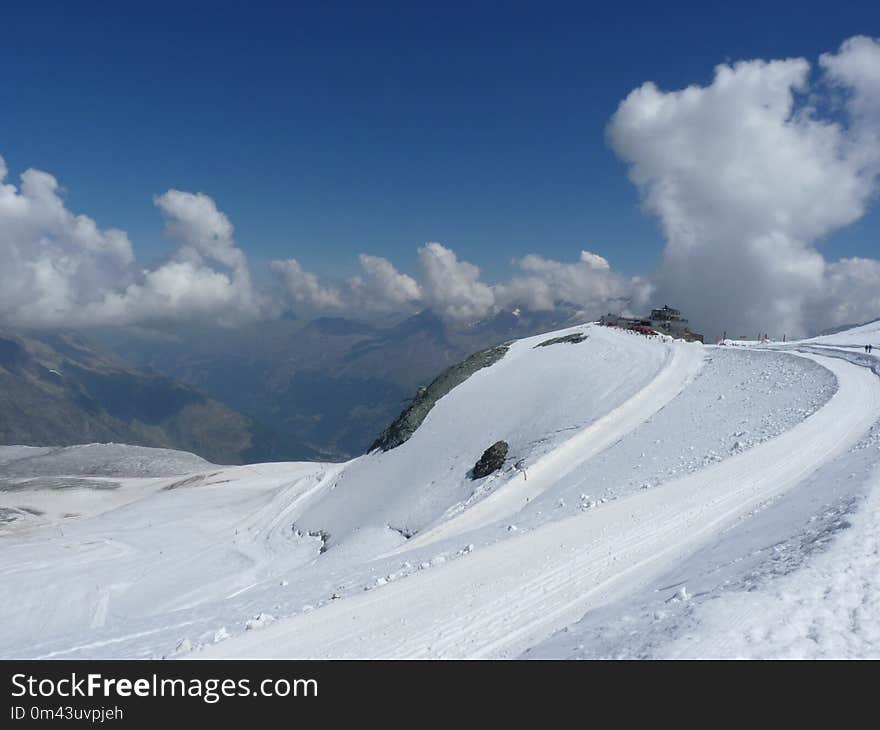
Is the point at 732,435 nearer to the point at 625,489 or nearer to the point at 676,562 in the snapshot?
the point at 625,489

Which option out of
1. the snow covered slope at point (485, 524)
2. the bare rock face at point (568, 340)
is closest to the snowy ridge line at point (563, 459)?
the snow covered slope at point (485, 524)

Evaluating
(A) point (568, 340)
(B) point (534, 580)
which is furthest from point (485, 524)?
(A) point (568, 340)

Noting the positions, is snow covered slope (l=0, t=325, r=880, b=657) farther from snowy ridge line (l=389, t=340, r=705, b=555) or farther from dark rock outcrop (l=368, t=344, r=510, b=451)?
dark rock outcrop (l=368, t=344, r=510, b=451)

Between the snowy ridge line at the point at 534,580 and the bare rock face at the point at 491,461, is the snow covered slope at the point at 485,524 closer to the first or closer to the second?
the snowy ridge line at the point at 534,580

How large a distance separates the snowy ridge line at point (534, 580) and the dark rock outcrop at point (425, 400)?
71.6 ft

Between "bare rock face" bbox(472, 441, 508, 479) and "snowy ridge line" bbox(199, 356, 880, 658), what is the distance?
30.8 feet

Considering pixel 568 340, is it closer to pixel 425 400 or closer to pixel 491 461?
pixel 425 400

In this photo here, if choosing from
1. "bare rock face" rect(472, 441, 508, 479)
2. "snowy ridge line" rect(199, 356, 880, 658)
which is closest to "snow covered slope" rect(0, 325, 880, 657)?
"snowy ridge line" rect(199, 356, 880, 658)

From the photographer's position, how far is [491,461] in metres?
25.4

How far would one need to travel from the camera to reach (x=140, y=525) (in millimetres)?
34906

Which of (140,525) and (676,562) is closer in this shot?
(676,562)

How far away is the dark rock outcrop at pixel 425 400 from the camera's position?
119 feet
